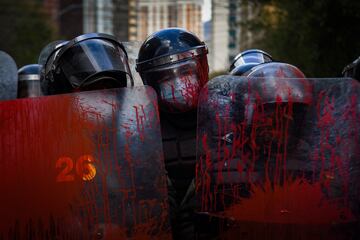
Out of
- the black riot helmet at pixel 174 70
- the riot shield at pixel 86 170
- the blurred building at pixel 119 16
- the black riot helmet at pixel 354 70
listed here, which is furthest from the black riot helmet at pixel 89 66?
the blurred building at pixel 119 16

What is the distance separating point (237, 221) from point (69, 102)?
731 mm

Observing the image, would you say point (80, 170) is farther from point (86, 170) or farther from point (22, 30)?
point (22, 30)

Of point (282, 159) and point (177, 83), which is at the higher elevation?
point (177, 83)

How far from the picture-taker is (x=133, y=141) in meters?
2.21

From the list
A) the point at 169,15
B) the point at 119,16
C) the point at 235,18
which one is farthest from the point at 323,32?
the point at 169,15

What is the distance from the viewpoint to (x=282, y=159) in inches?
86.2

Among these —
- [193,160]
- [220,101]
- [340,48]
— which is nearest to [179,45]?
[193,160]

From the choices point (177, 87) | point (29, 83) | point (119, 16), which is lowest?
point (177, 87)

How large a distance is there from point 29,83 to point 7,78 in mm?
989

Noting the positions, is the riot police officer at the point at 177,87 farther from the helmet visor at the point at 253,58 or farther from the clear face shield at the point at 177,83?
the helmet visor at the point at 253,58

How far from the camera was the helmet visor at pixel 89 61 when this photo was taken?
9.45 ft

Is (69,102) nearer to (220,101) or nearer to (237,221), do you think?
(220,101)

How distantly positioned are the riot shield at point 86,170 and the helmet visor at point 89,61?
651 mm

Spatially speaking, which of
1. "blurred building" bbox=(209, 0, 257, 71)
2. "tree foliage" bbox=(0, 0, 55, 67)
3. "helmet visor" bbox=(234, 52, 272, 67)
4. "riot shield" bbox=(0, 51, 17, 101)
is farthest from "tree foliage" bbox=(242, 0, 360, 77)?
"tree foliage" bbox=(0, 0, 55, 67)
